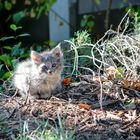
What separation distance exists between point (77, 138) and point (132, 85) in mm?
1089

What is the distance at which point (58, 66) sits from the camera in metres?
4.48

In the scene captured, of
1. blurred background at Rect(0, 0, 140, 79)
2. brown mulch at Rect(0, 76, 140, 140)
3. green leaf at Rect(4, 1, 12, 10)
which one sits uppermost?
brown mulch at Rect(0, 76, 140, 140)

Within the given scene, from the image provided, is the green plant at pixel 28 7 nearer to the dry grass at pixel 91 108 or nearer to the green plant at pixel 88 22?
the green plant at pixel 88 22

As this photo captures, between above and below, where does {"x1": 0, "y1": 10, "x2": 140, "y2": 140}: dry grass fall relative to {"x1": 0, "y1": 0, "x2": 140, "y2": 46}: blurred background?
above

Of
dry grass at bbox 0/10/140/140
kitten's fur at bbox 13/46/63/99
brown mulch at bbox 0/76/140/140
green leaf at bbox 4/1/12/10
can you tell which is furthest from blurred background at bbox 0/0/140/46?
brown mulch at bbox 0/76/140/140

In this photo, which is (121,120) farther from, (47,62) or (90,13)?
(90,13)

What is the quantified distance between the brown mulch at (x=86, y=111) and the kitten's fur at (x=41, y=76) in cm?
11

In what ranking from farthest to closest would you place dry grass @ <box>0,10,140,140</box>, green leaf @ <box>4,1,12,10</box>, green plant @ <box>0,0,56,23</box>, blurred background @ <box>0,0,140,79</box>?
blurred background @ <box>0,0,140,79</box> → green leaf @ <box>4,1,12,10</box> → green plant @ <box>0,0,56,23</box> → dry grass @ <box>0,10,140,140</box>

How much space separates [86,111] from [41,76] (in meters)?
0.66

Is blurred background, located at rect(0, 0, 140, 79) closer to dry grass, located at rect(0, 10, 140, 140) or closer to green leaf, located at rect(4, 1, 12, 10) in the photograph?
green leaf, located at rect(4, 1, 12, 10)

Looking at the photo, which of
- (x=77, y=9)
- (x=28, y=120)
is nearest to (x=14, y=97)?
(x=28, y=120)

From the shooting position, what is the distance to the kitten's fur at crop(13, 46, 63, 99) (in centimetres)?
442

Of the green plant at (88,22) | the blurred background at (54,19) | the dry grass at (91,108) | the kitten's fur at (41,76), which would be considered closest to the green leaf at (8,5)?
the blurred background at (54,19)

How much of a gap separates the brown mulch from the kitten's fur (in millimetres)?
112
